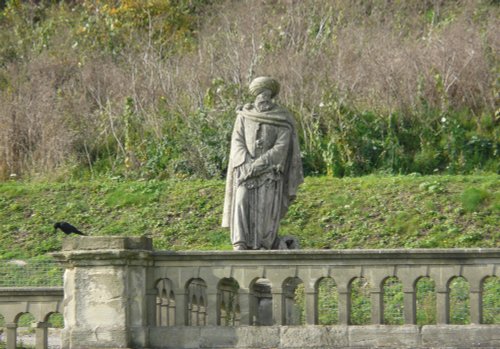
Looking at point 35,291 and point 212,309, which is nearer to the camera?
point 212,309

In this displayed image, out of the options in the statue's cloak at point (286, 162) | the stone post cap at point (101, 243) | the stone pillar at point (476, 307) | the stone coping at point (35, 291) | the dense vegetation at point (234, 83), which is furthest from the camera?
the dense vegetation at point (234, 83)

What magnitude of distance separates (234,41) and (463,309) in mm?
18535

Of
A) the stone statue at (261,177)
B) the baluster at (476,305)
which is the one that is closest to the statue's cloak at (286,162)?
the stone statue at (261,177)

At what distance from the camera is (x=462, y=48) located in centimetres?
3488

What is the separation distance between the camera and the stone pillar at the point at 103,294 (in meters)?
16.5

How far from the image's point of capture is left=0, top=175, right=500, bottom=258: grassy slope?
2677cm

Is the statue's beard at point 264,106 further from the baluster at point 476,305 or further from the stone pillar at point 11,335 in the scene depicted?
the stone pillar at point 11,335

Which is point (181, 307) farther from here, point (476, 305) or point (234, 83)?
point (234, 83)

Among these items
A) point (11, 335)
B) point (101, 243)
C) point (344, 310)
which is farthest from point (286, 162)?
point (11, 335)

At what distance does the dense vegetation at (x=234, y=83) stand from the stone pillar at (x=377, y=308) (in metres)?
14.5

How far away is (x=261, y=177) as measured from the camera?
710 inches

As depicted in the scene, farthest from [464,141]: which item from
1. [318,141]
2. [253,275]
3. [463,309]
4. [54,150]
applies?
[253,275]

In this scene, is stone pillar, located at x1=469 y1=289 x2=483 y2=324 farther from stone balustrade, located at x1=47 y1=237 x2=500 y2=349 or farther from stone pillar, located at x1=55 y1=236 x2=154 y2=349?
stone pillar, located at x1=55 y1=236 x2=154 y2=349

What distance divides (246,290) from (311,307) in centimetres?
66
